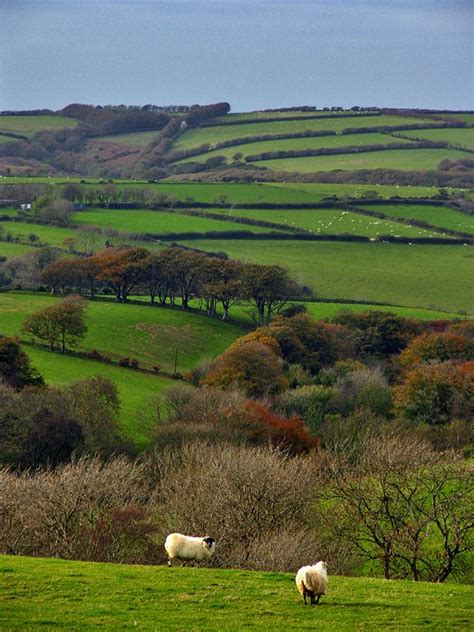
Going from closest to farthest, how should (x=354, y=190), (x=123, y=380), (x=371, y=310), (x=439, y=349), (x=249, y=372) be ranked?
(x=123, y=380)
(x=249, y=372)
(x=439, y=349)
(x=371, y=310)
(x=354, y=190)

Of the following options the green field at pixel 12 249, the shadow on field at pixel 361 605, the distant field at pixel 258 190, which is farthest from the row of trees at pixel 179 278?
the shadow on field at pixel 361 605

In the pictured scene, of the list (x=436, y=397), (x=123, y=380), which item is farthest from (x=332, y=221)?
(x=436, y=397)

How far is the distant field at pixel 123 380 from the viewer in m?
60.7

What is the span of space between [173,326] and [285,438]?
37.0 metres

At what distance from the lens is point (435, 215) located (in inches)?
5369

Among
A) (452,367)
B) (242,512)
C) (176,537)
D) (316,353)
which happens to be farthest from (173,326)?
(176,537)

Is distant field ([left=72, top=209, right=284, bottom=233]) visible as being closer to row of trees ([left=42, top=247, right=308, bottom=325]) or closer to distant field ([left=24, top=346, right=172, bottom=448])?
row of trees ([left=42, top=247, right=308, bottom=325])

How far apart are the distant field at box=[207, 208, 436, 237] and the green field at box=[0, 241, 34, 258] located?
28.1m

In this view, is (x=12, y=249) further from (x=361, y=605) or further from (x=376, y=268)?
(x=361, y=605)

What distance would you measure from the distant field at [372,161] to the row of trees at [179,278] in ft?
271

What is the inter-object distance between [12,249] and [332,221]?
37788mm

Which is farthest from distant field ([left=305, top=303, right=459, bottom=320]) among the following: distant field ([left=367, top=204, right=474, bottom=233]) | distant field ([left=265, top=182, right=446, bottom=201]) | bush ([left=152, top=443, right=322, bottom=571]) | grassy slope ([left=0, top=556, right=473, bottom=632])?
grassy slope ([left=0, top=556, right=473, bottom=632])

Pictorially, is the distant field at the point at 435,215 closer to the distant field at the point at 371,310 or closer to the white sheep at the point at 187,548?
the distant field at the point at 371,310

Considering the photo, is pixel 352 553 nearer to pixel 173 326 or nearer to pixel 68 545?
pixel 68 545
